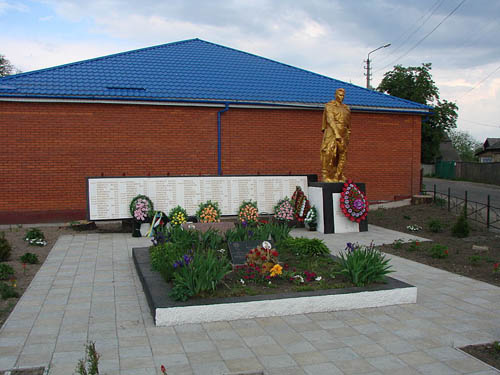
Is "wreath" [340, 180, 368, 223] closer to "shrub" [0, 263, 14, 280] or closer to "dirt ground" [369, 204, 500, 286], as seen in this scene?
"dirt ground" [369, 204, 500, 286]

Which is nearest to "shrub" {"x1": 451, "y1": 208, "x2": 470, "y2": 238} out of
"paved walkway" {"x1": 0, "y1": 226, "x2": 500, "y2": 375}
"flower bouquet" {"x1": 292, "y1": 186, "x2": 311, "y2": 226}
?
"flower bouquet" {"x1": 292, "y1": 186, "x2": 311, "y2": 226}

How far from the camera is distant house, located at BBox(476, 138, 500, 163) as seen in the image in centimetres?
5426

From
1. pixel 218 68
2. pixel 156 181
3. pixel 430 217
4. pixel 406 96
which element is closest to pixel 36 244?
pixel 156 181

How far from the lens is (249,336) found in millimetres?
5027

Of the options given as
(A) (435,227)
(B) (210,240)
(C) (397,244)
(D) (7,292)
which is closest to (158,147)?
(B) (210,240)

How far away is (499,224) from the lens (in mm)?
13641

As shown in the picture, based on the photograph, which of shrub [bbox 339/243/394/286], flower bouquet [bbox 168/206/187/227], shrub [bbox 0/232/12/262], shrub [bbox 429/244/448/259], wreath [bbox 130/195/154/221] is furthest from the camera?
flower bouquet [bbox 168/206/187/227]

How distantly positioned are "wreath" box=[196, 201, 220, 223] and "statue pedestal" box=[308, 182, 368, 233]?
2726mm

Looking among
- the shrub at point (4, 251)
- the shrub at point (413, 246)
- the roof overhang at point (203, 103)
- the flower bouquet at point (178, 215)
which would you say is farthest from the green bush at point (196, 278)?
the roof overhang at point (203, 103)

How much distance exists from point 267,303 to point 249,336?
68 cm

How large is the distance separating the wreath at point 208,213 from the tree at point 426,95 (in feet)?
97.9

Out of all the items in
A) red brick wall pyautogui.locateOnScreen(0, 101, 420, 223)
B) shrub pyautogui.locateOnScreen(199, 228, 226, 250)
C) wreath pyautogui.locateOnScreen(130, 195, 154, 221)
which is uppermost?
red brick wall pyautogui.locateOnScreen(0, 101, 420, 223)

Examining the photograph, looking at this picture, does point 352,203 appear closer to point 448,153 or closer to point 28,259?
point 28,259

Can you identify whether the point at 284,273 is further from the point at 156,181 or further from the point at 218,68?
the point at 218,68
